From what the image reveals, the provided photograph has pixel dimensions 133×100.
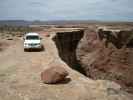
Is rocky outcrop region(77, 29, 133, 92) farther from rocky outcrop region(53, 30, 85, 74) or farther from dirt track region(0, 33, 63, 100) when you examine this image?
dirt track region(0, 33, 63, 100)

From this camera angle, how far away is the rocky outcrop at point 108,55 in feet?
120

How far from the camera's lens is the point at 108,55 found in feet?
135

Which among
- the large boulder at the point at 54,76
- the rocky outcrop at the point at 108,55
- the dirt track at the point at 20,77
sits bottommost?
the rocky outcrop at the point at 108,55

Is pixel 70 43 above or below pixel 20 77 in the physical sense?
below

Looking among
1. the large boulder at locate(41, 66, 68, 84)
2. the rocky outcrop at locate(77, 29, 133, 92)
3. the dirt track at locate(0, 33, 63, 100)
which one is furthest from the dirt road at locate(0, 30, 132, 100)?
the rocky outcrop at locate(77, 29, 133, 92)

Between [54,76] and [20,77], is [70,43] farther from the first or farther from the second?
[54,76]

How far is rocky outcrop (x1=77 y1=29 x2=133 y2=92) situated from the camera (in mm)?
36569

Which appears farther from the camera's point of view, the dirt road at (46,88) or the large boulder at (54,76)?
the large boulder at (54,76)

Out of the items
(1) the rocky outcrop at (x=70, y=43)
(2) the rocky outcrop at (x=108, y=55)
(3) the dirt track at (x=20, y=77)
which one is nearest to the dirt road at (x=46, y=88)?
(3) the dirt track at (x=20, y=77)

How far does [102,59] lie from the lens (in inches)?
1615

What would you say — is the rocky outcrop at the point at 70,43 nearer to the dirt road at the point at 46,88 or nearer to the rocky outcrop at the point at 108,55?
the rocky outcrop at the point at 108,55

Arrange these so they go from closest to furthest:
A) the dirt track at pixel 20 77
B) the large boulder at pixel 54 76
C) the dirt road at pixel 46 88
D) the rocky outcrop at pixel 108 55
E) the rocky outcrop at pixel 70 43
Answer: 1. the dirt road at pixel 46 88
2. the dirt track at pixel 20 77
3. the large boulder at pixel 54 76
4. the rocky outcrop at pixel 108 55
5. the rocky outcrop at pixel 70 43

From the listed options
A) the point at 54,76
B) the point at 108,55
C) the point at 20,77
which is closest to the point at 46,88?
the point at 54,76

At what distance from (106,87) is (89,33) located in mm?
37837
